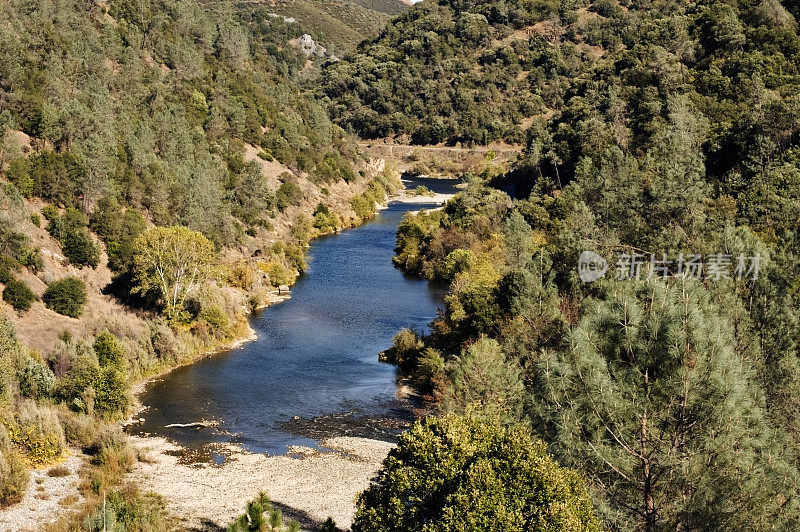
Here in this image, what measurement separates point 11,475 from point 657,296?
26.5 meters

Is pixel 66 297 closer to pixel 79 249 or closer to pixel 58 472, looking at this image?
pixel 79 249

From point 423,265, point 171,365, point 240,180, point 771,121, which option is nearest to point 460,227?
point 423,265

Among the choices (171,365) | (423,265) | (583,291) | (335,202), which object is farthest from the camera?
(335,202)

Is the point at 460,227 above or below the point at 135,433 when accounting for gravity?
above

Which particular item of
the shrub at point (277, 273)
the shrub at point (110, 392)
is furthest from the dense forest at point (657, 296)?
the shrub at point (110, 392)

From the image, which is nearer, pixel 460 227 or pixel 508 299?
pixel 508 299

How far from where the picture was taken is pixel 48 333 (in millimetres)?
44781

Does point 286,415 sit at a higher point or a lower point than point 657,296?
lower

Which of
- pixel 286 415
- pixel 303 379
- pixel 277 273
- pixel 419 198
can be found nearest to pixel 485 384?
pixel 286 415

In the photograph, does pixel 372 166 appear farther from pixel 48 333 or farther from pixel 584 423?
pixel 584 423

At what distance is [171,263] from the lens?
5316 cm

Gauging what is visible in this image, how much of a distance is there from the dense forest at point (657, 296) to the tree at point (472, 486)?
0.52 m

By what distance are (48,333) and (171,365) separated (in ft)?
25.7

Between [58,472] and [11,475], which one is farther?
[58,472]
